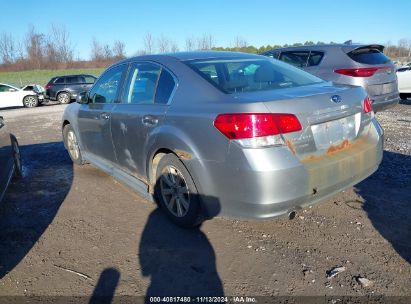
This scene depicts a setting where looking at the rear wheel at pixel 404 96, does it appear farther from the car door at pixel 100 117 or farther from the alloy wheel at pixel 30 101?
the alloy wheel at pixel 30 101

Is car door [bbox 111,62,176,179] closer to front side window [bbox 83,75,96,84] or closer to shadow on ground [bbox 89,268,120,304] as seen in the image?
shadow on ground [bbox 89,268,120,304]

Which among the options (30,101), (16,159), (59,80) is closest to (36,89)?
(30,101)

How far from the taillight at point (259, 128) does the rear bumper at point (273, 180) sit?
0.07 metres

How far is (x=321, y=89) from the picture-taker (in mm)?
3133

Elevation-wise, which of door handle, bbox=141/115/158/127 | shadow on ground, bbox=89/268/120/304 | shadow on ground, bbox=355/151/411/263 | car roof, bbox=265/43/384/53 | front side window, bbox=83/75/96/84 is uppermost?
car roof, bbox=265/43/384/53

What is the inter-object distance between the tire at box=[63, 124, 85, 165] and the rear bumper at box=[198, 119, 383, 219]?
324 centimetres

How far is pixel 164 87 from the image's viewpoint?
11.5 feet

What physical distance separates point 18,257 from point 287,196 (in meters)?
2.35

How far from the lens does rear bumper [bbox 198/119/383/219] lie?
2.65m

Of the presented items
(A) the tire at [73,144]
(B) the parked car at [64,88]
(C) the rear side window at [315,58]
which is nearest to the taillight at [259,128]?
(A) the tire at [73,144]

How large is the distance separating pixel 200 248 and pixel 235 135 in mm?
1103

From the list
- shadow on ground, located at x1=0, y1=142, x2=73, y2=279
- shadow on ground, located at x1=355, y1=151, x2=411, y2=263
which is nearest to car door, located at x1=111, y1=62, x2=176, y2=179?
shadow on ground, located at x1=0, y1=142, x2=73, y2=279

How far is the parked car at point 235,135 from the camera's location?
2689 millimetres

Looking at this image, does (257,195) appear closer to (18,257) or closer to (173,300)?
(173,300)
